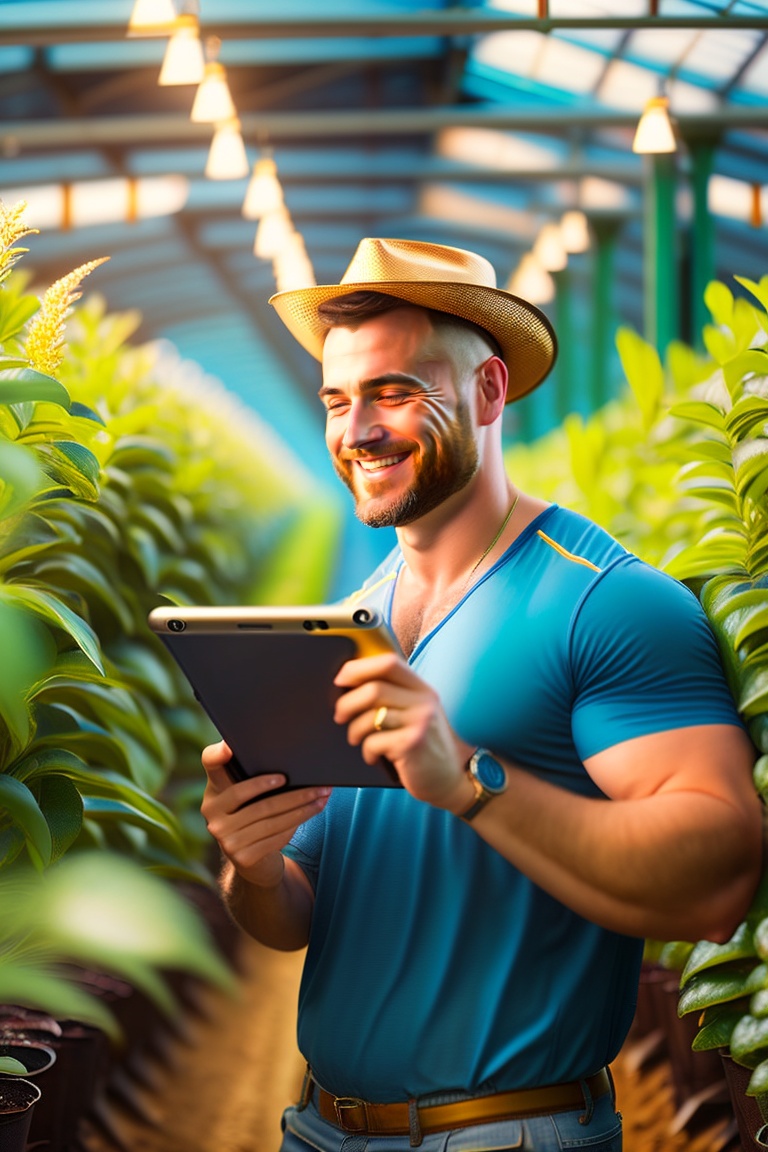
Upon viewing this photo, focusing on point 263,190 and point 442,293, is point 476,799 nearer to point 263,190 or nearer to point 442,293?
point 442,293

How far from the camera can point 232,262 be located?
714 inches

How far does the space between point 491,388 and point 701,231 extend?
8.29 m

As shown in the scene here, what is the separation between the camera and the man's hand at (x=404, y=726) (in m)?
1.38

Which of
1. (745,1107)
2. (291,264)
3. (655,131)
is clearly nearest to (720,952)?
(745,1107)

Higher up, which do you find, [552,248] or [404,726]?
[552,248]

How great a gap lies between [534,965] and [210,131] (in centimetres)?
866

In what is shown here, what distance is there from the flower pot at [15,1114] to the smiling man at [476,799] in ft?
1.41

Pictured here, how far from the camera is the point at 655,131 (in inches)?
237

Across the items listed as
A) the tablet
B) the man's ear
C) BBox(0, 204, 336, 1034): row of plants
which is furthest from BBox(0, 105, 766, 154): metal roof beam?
the tablet

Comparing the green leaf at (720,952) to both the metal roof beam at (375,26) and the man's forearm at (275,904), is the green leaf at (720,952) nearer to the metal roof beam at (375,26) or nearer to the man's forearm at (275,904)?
the man's forearm at (275,904)

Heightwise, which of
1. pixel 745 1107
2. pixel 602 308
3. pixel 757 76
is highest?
pixel 757 76

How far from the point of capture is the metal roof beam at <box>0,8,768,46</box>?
5.79 meters

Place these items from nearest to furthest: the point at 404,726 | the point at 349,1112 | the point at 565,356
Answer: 1. the point at 404,726
2. the point at 349,1112
3. the point at 565,356

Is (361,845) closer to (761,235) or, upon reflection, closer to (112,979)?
(112,979)
